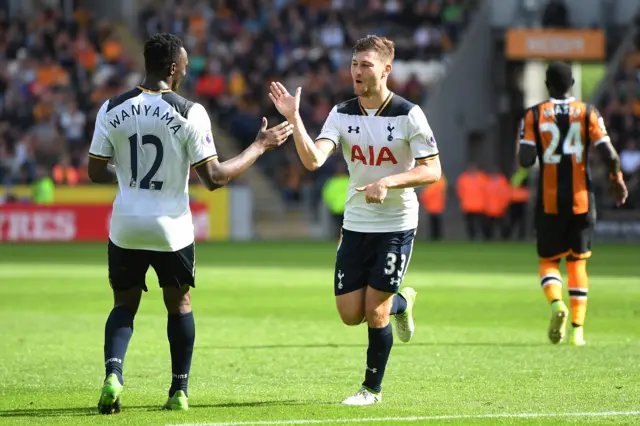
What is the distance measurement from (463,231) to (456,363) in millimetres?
27997

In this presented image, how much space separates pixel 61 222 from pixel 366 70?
87.9 feet

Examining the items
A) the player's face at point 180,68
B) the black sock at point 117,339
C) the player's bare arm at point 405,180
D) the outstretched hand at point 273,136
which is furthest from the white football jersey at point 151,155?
the player's bare arm at point 405,180

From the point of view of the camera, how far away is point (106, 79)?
3872 cm

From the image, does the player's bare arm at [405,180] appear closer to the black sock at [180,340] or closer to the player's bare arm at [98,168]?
the black sock at [180,340]

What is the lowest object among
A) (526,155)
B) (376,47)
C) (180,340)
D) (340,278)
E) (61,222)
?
(61,222)

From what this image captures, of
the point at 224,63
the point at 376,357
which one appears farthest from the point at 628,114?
the point at 376,357

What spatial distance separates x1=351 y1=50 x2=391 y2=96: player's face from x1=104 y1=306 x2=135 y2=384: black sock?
200 centimetres

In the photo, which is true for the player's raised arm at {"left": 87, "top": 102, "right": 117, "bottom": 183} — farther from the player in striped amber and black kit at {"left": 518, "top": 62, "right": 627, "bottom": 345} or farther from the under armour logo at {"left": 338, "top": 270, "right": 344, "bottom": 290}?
the player in striped amber and black kit at {"left": 518, "top": 62, "right": 627, "bottom": 345}

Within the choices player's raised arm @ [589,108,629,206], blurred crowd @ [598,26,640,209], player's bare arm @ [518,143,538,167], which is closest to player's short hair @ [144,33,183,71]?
player's bare arm @ [518,143,538,167]

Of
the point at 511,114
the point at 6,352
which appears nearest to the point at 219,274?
the point at 6,352

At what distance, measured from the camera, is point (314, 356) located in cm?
1105

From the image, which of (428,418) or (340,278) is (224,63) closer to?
(340,278)

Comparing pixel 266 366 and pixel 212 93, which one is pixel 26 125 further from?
pixel 266 366

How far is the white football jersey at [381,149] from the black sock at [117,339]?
1.55m
